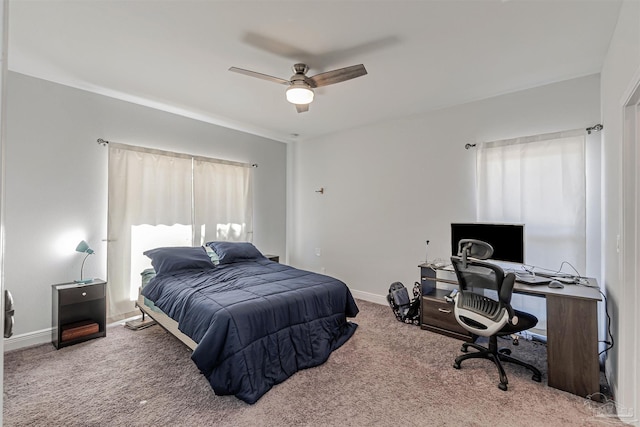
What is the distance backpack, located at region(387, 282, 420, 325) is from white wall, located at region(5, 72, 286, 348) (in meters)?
3.43

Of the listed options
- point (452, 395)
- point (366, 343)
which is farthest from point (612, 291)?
point (366, 343)

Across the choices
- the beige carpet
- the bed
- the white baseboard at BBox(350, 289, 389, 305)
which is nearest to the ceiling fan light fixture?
the bed

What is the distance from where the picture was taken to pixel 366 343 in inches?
120

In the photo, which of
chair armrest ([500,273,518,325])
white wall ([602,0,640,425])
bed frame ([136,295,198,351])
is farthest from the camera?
bed frame ([136,295,198,351])

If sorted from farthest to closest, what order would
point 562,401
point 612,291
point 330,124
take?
1. point 330,124
2. point 612,291
3. point 562,401

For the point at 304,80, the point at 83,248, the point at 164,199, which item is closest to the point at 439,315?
Answer: the point at 304,80

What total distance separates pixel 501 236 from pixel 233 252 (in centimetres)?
315

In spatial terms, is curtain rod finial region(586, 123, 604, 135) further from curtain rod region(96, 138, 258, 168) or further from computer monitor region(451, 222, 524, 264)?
curtain rod region(96, 138, 258, 168)

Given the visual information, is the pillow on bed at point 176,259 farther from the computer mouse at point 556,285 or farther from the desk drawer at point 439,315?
the computer mouse at point 556,285

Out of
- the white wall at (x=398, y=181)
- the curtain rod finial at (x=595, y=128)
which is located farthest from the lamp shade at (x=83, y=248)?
the curtain rod finial at (x=595, y=128)

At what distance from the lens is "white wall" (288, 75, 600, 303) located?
3.18m

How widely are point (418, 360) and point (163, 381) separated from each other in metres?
2.16

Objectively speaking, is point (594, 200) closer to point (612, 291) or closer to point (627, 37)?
point (612, 291)

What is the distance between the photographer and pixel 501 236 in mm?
3004
